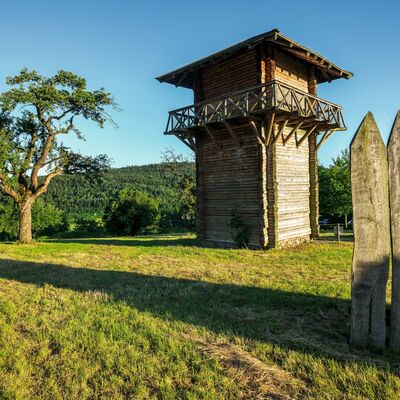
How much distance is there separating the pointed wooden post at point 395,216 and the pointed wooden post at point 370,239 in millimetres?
73

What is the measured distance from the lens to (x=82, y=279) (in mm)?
9562

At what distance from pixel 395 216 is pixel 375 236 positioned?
381 mm

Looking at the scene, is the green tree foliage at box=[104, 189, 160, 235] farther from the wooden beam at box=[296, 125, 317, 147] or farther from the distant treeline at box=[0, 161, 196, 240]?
the wooden beam at box=[296, 125, 317, 147]

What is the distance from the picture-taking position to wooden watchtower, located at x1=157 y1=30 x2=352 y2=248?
50.6 feet

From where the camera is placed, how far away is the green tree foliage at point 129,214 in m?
43.0

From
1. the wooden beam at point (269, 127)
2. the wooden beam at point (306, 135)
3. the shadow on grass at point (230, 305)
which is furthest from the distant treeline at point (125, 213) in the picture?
the shadow on grass at point (230, 305)

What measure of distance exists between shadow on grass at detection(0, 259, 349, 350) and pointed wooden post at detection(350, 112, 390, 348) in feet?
1.66

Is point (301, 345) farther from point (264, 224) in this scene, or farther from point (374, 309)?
point (264, 224)

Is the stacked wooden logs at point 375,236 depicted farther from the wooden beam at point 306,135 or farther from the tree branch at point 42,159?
the tree branch at point 42,159

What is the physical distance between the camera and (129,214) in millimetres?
42656

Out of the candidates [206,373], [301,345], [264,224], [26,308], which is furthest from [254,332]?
[264,224]

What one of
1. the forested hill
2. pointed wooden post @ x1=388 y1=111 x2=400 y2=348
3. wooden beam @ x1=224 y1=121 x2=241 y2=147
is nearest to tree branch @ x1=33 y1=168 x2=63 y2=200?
wooden beam @ x1=224 y1=121 x2=241 y2=147

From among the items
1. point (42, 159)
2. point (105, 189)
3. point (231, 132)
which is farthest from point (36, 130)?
point (105, 189)

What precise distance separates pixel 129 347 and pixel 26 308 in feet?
11.0
